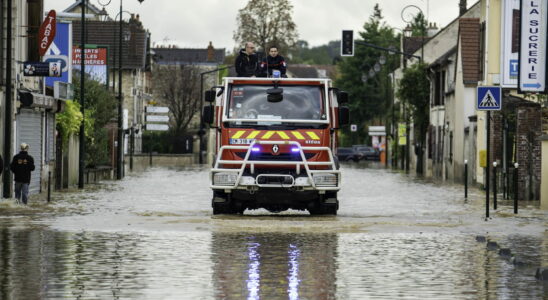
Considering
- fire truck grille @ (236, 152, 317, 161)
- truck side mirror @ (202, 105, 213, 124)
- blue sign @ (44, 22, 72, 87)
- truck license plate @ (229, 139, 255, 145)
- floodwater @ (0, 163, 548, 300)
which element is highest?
blue sign @ (44, 22, 72, 87)

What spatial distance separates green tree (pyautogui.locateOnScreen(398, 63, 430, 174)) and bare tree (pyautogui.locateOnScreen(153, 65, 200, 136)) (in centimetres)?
4797

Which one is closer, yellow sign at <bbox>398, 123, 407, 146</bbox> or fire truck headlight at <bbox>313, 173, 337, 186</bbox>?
fire truck headlight at <bbox>313, 173, 337, 186</bbox>

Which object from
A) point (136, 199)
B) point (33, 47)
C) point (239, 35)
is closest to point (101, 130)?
point (33, 47)

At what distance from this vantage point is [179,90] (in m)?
124

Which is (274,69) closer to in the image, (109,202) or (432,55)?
(109,202)

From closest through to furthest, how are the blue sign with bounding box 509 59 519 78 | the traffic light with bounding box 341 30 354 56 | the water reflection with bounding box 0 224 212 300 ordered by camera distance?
the water reflection with bounding box 0 224 212 300
the blue sign with bounding box 509 59 519 78
the traffic light with bounding box 341 30 354 56

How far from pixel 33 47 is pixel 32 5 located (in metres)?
1.36

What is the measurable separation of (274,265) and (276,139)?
963cm

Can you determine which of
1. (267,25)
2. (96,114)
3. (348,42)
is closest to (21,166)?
(96,114)

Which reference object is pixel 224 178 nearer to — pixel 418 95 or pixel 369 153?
pixel 418 95

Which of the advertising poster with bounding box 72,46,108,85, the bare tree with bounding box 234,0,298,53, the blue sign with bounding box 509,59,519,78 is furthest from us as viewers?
the bare tree with bounding box 234,0,298,53

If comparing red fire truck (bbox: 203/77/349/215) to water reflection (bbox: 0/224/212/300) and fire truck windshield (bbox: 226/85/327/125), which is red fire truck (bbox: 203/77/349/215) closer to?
fire truck windshield (bbox: 226/85/327/125)

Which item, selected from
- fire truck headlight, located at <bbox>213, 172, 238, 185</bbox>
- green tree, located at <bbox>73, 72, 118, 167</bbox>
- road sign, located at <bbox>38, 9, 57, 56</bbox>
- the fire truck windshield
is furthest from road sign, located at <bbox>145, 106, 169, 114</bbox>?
fire truck headlight, located at <bbox>213, 172, 238, 185</bbox>

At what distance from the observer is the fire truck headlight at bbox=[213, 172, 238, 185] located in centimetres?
2508
